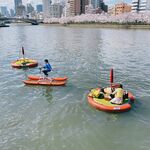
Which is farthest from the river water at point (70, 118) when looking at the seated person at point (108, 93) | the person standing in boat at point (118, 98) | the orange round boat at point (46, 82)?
the seated person at point (108, 93)

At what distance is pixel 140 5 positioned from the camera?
182 metres

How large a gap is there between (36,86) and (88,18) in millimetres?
149513

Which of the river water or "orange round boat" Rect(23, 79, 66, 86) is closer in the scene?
the river water

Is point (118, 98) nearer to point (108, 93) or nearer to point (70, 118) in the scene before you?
point (108, 93)

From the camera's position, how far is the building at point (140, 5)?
174125 mm

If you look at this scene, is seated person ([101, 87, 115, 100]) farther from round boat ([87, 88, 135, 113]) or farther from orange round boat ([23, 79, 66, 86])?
orange round boat ([23, 79, 66, 86])

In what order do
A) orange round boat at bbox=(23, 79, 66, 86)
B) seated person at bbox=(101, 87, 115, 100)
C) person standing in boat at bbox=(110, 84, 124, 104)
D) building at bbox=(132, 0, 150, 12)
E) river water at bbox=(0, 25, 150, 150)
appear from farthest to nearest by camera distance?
building at bbox=(132, 0, 150, 12)
orange round boat at bbox=(23, 79, 66, 86)
seated person at bbox=(101, 87, 115, 100)
person standing in boat at bbox=(110, 84, 124, 104)
river water at bbox=(0, 25, 150, 150)

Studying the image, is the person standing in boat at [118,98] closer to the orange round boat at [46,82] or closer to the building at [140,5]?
the orange round boat at [46,82]

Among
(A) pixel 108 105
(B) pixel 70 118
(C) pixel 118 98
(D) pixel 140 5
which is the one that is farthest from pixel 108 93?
(D) pixel 140 5

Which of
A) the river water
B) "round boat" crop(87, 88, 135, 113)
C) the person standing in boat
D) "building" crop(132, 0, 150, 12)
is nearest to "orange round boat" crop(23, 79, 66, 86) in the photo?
the river water

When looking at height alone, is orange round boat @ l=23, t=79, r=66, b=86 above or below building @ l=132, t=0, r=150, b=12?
→ below

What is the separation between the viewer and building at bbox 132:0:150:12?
174125 millimetres

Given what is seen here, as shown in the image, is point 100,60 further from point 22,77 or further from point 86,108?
point 86,108

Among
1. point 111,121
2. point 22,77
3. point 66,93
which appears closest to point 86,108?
point 111,121
